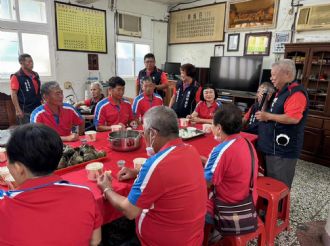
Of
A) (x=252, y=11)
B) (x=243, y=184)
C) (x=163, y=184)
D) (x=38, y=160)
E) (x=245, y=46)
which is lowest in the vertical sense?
(x=243, y=184)

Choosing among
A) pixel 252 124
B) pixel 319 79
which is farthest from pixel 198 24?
pixel 252 124

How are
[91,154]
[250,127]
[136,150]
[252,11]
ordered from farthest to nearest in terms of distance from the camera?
[252,11] → [250,127] → [136,150] → [91,154]

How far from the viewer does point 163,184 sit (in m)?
0.98

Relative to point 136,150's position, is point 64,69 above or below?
above

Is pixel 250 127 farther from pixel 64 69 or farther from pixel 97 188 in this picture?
pixel 64 69

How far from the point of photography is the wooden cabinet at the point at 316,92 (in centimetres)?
356

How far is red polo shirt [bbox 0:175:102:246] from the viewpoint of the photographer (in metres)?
0.73

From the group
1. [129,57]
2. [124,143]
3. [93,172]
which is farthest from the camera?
[129,57]

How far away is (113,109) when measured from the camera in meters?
2.62

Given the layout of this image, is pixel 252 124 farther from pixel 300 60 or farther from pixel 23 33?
pixel 23 33

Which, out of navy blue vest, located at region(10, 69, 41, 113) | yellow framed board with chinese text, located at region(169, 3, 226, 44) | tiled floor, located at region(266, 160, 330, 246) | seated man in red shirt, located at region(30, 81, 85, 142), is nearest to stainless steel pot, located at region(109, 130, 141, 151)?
seated man in red shirt, located at region(30, 81, 85, 142)


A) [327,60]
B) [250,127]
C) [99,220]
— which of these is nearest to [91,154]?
[99,220]

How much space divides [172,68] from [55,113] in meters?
4.34

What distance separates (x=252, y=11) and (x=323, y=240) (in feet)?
14.1
